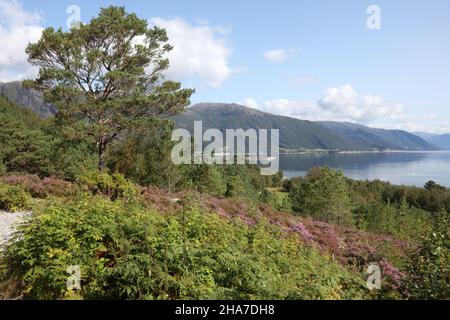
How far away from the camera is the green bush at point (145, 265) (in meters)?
5.72

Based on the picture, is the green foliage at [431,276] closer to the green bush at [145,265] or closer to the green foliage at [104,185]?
the green bush at [145,265]

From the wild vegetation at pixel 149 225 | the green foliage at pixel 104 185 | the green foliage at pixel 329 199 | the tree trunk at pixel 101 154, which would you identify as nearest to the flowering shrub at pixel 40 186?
the wild vegetation at pixel 149 225

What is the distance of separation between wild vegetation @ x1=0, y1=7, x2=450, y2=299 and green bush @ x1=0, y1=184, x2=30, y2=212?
6 centimetres

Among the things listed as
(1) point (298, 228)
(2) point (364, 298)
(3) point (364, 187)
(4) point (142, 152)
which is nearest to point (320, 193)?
(4) point (142, 152)

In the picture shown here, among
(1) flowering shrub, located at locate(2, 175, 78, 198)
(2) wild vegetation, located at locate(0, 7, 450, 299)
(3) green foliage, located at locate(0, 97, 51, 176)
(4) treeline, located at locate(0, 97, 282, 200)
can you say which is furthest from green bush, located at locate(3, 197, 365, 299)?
(3) green foliage, located at locate(0, 97, 51, 176)

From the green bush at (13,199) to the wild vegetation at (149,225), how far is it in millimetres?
58

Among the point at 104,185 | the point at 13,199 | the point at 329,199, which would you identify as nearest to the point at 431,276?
the point at 104,185

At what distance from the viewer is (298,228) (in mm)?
17625

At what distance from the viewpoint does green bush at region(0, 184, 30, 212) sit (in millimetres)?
14758

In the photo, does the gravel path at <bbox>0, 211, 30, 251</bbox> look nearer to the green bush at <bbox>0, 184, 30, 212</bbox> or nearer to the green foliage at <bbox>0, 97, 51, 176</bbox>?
the green bush at <bbox>0, 184, 30, 212</bbox>

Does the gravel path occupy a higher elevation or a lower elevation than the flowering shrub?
lower

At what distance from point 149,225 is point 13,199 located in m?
10.2
